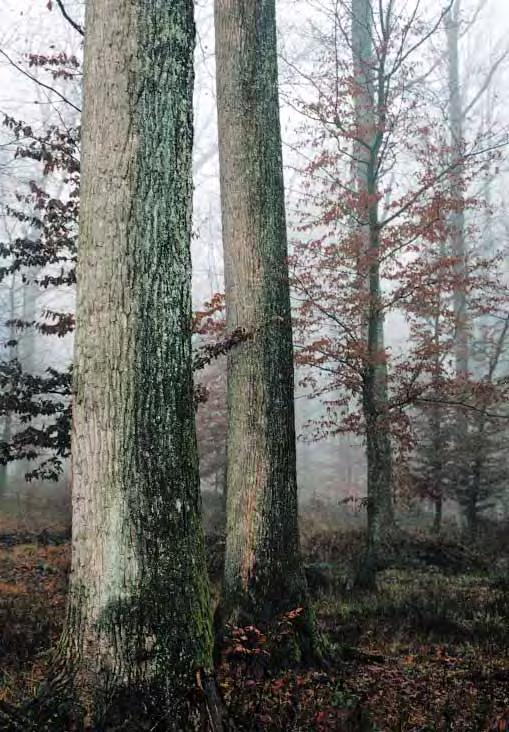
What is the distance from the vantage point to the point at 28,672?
4.07 meters

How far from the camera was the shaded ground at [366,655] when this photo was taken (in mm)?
3631

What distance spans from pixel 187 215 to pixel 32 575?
6908mm

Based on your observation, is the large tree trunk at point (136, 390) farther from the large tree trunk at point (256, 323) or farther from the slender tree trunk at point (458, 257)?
the slender tree trunk at point (458, 257)

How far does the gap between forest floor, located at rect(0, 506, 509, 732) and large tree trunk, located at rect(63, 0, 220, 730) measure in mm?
587

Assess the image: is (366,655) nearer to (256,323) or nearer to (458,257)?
(256,323)

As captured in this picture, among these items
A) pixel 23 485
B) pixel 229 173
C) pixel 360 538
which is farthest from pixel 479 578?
pixel 23 485

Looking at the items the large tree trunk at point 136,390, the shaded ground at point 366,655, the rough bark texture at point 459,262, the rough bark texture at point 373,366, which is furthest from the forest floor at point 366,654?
the rough bark texture at point 459,262

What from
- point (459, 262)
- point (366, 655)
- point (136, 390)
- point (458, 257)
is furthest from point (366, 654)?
point (459, 262)

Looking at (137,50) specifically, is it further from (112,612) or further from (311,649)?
(311,649)

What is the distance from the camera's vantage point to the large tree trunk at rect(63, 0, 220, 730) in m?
2.95

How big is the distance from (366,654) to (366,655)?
0.01 metres

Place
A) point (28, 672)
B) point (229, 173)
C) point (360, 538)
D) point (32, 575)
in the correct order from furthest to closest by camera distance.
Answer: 1. point (360, 538)
2. point (32, 575)
3. point (229, 173)
4. point (28, 672)

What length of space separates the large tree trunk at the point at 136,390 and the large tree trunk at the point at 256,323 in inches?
73.4

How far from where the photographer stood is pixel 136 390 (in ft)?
9.86
